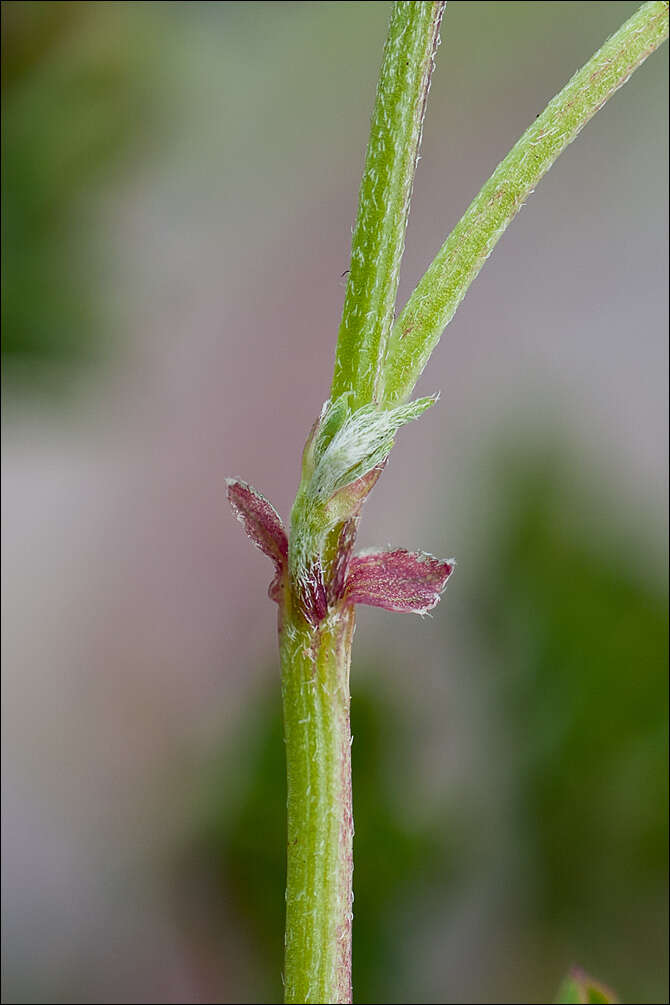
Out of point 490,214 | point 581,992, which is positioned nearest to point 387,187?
point 490,214

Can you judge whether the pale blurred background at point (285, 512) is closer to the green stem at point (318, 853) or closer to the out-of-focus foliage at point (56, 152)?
Answer: the out-of-focus foliage at point (56, 152)

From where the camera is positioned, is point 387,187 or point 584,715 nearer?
point 387,187

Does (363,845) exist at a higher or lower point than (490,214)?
lower

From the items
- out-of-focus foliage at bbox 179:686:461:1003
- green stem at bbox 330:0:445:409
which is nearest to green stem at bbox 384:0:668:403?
green stem at bbox 330:0:445:409

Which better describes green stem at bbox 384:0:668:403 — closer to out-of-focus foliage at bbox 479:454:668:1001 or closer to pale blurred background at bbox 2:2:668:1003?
pale blurred background at bbox 2:2:668:1003

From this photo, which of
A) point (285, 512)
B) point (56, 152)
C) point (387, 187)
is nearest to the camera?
point (387, 187)

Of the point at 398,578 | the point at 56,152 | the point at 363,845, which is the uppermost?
the point at 56,152

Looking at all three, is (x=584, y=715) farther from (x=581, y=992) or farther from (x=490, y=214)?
(x=490, y=214)

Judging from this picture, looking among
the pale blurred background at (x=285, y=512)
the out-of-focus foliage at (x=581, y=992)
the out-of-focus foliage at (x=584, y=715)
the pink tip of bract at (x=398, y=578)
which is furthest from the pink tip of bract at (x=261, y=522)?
the out-of-focus foliage at (x=584, y=715)
